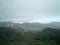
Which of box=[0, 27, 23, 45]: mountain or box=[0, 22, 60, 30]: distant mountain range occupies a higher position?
box=[0, 22, 60, 30]: distant mountain range

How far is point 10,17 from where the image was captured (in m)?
A: 1.96

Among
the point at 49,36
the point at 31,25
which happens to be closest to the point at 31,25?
the point at 31,25

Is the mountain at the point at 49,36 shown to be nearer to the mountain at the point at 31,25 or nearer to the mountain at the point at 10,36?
the mountain at the point at 31,25

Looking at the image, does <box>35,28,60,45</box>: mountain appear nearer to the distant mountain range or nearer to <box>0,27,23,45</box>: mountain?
the distant mountain range

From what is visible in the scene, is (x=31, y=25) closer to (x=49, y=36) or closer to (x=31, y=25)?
(x=31, y=25)

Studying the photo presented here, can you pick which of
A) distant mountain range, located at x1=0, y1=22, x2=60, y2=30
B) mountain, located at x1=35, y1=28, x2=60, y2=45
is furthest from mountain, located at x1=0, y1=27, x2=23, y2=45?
mountain, located at x1=35, y1=28, x2=60, y2=45

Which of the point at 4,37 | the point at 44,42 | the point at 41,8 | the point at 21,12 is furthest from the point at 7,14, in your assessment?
the point at 44,42

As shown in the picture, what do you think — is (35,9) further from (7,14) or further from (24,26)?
(7,14)

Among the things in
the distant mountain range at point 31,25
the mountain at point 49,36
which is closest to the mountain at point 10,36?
the distant mountain range at point 31,25

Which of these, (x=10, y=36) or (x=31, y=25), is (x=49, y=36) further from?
(x=10, y=36)

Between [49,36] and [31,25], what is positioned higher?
[31,25]

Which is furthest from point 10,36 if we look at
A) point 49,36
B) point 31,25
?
point 49,36

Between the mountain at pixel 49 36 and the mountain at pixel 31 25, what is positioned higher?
the mountain at pixel 31 25

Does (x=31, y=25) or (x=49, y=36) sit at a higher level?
(x=31, y=25)
